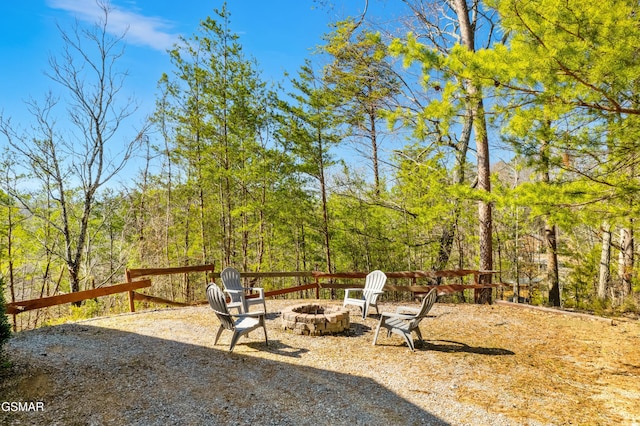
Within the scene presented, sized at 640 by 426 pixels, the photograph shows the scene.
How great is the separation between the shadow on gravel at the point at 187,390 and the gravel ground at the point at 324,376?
0.04 feet

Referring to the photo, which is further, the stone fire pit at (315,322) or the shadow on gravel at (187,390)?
the stone fire pit at (315,322)

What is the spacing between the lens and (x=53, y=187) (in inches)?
334

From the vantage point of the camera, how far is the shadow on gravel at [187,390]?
2633 millimetres

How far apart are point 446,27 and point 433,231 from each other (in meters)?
5.16

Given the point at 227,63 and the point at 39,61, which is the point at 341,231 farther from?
the point at 39,61

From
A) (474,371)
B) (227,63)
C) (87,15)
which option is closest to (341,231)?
(227,63)

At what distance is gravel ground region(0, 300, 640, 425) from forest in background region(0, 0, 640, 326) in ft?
5.63

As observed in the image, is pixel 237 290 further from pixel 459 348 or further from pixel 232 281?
pixel 459 348

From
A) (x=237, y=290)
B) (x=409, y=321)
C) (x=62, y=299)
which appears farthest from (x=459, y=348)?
(x=62, y=299)

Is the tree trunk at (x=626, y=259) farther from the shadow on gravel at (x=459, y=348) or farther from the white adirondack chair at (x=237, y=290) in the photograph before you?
the white adirondack chair at (x=237, y=290)

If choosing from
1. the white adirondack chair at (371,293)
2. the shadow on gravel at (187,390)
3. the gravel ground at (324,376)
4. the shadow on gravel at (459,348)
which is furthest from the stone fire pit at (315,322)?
the shadow on gravel at (459,348)

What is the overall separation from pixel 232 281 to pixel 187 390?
246 cm

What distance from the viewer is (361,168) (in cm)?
975

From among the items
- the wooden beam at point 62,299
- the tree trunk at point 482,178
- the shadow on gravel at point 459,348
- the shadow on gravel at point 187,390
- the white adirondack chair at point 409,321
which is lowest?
the shadow on gravel at point 459,348
